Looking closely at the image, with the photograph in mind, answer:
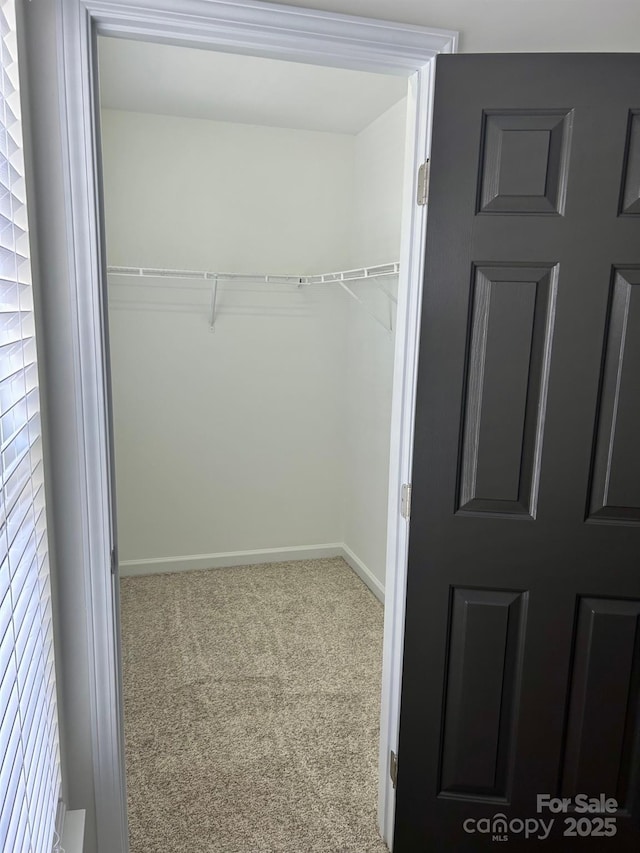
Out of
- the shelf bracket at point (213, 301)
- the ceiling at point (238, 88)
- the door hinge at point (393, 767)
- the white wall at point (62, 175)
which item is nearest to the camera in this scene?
the white wall at point (62, 175)

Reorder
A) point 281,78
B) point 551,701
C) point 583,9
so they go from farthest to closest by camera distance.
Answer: point 281,78 → point 551,701 → point 583,9

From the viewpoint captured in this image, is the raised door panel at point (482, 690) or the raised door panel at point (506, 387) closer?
the raised door panel at point (506, 387)

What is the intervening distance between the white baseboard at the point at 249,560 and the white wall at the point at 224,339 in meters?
0.05

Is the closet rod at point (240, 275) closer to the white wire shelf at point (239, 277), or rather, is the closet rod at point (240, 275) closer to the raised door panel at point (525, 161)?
the white wire shelf at point (239, 277)

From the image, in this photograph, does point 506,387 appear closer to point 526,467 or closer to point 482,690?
point 526,467

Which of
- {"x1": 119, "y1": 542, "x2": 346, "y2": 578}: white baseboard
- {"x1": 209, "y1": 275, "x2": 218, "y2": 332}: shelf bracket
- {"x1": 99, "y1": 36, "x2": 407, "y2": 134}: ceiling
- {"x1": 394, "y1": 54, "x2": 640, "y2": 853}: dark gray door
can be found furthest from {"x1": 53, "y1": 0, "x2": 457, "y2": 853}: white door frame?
{"x1": 119, "y1": 542, "x2": 346, "y2": 578}: white baseboard

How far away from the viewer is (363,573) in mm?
3689

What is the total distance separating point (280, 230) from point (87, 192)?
2.34 metres

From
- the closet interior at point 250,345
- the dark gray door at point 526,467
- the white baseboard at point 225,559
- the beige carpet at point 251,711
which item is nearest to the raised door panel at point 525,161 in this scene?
the dark gray door at point 526,467

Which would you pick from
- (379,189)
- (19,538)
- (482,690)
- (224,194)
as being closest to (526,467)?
(482,690)

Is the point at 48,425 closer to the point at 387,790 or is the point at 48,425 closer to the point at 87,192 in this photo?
the point at 87,192

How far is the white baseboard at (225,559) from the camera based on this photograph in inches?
144

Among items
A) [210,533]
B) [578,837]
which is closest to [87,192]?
[578,837]

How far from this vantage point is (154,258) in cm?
343
